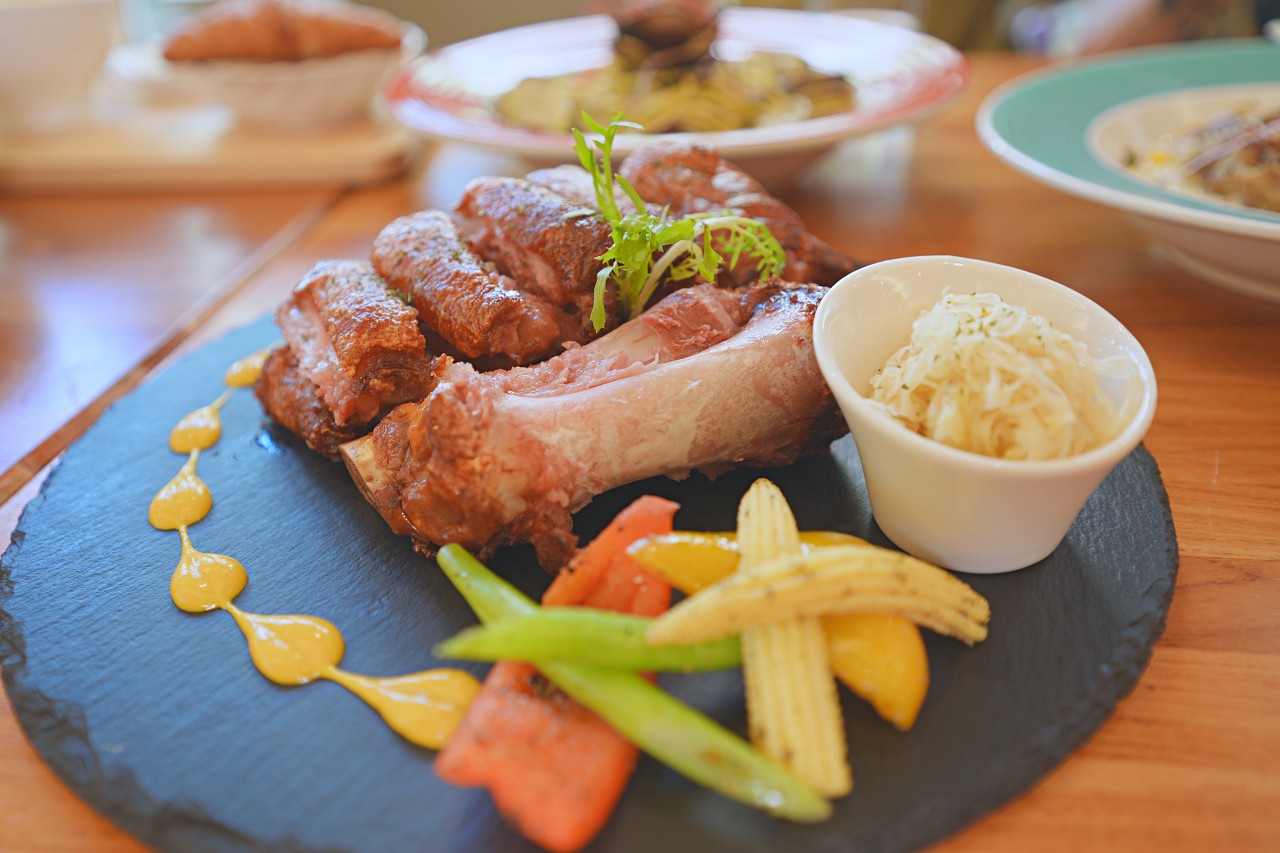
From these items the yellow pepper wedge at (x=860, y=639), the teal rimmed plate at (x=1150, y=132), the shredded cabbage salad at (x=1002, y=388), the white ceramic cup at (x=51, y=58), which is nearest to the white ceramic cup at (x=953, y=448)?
the shredded cabbage salad at (x=1002, y=388)

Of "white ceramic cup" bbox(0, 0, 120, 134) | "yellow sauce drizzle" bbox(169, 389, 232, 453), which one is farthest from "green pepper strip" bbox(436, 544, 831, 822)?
"white ceramic cup" bbox(0, 0, 120, 134)

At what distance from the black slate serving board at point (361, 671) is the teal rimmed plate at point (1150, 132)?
1.05 meters

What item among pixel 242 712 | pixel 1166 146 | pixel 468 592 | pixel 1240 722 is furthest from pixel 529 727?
pixel 1166 146

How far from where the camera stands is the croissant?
4.41 meters

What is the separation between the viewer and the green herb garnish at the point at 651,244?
225 centimetres

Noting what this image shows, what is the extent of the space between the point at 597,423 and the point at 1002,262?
2.25 metres

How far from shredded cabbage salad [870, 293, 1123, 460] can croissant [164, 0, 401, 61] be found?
3702 millimetres

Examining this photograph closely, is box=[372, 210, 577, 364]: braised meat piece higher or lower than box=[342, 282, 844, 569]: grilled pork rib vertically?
higher

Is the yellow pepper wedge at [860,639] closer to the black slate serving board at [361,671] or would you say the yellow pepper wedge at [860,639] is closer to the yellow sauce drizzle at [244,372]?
the black slate serving board at [361,671]

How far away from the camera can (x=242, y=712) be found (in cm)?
173

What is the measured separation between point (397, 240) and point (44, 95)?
3.46m

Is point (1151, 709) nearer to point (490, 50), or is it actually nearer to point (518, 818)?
point (518, 818)

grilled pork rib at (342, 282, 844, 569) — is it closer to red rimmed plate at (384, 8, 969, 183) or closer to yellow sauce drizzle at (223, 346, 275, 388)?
yellow sauce drizzle at (223, 346, 275, 388)

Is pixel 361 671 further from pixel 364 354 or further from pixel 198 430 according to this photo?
pixel 198 430
